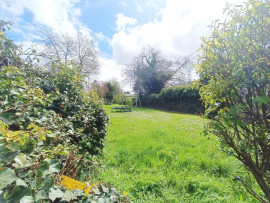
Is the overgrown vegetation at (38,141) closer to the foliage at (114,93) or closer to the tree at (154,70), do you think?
the tree at (154,70)

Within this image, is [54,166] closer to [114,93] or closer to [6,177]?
[6,177]

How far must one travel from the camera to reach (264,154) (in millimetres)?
1143

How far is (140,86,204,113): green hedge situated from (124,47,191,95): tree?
10.2ft

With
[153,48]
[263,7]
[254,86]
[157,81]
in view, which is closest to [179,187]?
[254,86]

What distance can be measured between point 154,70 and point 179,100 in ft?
26.5

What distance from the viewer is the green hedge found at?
12.1m

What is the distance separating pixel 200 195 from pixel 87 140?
2.01m

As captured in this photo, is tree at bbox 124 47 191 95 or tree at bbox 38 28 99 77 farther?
tree at bbox 124 47 191 95

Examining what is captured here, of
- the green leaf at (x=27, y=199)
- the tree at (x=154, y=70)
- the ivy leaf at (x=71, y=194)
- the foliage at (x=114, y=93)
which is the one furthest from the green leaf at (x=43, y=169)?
the foliage at (x=114, y=93)

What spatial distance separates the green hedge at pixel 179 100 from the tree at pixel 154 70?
311 centimetres

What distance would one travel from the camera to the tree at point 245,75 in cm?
102

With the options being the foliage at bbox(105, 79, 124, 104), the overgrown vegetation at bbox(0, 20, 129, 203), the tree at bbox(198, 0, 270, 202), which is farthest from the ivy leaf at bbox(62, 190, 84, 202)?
the foliage at bbox(105, 79, 124, 104)

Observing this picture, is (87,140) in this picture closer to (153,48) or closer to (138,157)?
(138,157)

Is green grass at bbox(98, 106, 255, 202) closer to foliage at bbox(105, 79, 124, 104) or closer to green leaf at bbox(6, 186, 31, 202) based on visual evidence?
green leaf at bbox(6, 186, 31, 202)
